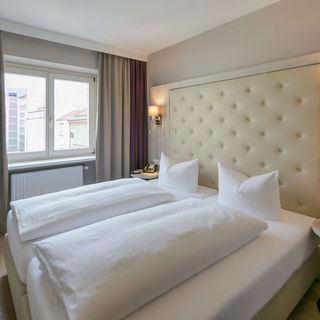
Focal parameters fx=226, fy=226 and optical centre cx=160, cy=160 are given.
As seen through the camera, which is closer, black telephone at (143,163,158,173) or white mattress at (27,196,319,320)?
white mattress at (27,196,319,320)

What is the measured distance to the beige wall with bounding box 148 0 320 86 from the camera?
1.93 m

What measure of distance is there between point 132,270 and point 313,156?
5.68 feet

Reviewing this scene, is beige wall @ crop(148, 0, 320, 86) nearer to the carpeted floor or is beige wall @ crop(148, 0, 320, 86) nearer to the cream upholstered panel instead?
the cream upholstered panel

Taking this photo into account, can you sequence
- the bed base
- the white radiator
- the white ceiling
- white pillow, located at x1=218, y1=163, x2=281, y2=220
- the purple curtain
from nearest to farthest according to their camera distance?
the bed base
white pillow, located at x1=218, y1=163, x2=281, y2=220
the white ceiling
the white radiator
the purple curtain

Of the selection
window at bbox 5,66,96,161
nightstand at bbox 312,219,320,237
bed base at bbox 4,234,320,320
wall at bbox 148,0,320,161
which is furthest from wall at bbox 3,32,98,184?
nightstand at bbox 312,219,320,237

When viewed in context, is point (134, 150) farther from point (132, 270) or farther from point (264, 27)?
point (132, 270)

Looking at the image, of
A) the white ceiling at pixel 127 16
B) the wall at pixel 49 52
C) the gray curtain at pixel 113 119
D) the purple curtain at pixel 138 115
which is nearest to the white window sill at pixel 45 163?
the wall at pixel 49 52

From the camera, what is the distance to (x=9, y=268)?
5.61ft

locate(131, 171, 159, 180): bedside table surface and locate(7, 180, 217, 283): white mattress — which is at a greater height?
locate(131, 171, 159, 180): bedside table surface

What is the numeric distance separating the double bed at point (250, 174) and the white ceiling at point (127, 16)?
2.16ft

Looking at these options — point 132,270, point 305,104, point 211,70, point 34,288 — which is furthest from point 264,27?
point 34,288

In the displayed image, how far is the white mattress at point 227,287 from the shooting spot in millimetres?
974

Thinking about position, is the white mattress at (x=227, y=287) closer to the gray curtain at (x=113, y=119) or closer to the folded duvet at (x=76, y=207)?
the folded duvet at (x=76, y=207)

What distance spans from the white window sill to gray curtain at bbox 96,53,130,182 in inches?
9.7
